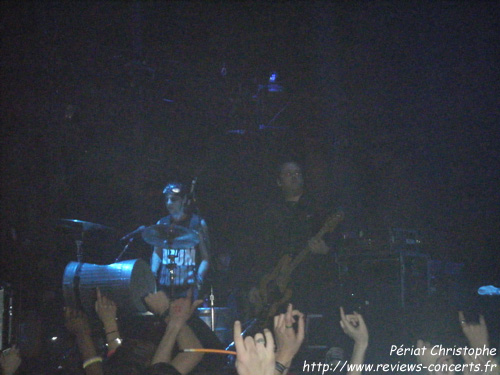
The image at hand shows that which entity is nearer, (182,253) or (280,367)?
(280,367)

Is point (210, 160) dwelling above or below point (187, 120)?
below

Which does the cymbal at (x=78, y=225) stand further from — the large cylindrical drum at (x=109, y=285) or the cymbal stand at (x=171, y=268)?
the cymbal stand at (x=171, y=268)

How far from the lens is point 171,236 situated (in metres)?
4.93

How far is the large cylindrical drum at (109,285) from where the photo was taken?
17.2 ft

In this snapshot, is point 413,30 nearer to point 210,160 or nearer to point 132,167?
point 210,160

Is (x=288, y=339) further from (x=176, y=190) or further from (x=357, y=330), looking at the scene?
(x=176, y=190)

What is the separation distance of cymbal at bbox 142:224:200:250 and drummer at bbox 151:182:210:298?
0.83 ft

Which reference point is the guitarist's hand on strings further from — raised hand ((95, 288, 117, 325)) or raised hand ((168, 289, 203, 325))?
raised hand ((95, 288, 117, 325))

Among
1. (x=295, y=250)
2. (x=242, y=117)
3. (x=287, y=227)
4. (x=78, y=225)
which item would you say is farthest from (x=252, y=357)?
(x=242, y=117)

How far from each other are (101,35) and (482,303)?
18.5 feet

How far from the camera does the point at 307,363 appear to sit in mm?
3592

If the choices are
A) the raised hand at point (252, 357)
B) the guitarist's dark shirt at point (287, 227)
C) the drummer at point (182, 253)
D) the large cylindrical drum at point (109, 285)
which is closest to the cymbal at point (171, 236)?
the drummer at point (182, 253)

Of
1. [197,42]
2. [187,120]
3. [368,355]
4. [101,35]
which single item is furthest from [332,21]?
[368,355]

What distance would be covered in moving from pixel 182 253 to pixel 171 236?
2.02 ft
